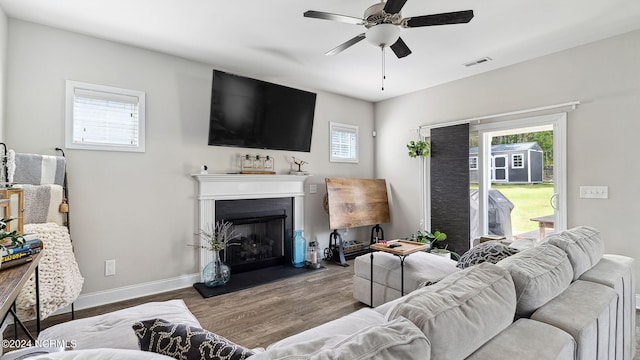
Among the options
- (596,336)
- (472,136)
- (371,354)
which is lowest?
(596,336)

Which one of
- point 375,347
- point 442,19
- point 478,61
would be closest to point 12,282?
point 375,347

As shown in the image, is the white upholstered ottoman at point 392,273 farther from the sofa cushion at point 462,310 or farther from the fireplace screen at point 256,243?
the fireplace screen at point 256,243

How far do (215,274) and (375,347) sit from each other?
10.2 ft

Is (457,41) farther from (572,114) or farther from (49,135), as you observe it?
(49,135)

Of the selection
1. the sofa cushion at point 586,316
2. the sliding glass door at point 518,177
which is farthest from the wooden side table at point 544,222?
the sofa cushion at point 586,316

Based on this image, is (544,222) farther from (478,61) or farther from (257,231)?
(257,231)

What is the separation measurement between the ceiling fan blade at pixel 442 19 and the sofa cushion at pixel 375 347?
2.02 metres

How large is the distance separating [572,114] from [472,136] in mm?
1101

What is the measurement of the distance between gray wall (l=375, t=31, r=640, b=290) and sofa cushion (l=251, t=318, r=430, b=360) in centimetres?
349

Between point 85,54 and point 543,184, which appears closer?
point 85,54

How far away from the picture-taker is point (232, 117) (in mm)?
3582

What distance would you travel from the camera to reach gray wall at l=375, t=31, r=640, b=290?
9.59ft

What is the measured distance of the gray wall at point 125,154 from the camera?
8.86 ft

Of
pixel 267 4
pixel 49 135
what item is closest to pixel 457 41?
pixel 267 4
